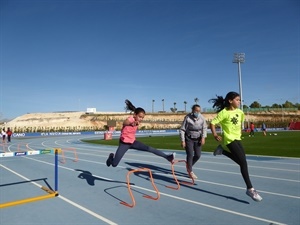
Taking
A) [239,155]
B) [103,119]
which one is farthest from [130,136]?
[103,119]

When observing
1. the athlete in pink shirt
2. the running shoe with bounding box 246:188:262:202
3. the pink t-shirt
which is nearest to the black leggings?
the running shoe with bounding box 246:188:262:202

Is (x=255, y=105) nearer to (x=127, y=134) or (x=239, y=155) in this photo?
(x=127, y=134)

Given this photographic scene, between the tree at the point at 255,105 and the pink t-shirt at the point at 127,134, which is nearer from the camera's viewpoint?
the pink t-shirt at the point at 127,134

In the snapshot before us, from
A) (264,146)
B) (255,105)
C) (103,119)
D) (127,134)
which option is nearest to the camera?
(127,134)

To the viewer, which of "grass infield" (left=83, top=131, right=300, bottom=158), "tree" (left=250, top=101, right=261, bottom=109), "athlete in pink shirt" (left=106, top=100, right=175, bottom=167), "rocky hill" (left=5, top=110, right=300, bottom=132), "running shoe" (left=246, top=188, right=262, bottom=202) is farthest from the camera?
"tree" (left=250, top=101, right=261, bottom=109)

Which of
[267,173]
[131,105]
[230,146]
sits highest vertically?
[131,105]

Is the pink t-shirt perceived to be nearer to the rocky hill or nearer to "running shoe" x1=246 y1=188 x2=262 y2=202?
"running shoe" x1=246 y1=188 x2=262 y2=202

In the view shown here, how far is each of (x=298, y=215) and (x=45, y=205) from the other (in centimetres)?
497

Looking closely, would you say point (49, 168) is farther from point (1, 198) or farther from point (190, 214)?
point (190, 214)

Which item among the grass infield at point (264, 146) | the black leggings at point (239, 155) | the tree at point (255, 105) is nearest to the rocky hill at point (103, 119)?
the tree at point (255, 105)

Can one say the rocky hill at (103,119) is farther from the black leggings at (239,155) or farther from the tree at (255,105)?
the black leggings at (239,155)

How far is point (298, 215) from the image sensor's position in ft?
15.0

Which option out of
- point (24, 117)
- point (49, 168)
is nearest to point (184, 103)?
point (24, 117)

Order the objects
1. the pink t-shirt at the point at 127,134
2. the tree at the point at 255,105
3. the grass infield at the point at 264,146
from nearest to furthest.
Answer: the pink t-shirt at the point at 127,134, the grass infield at the point at 264,146, the tree at the point at 255,105
